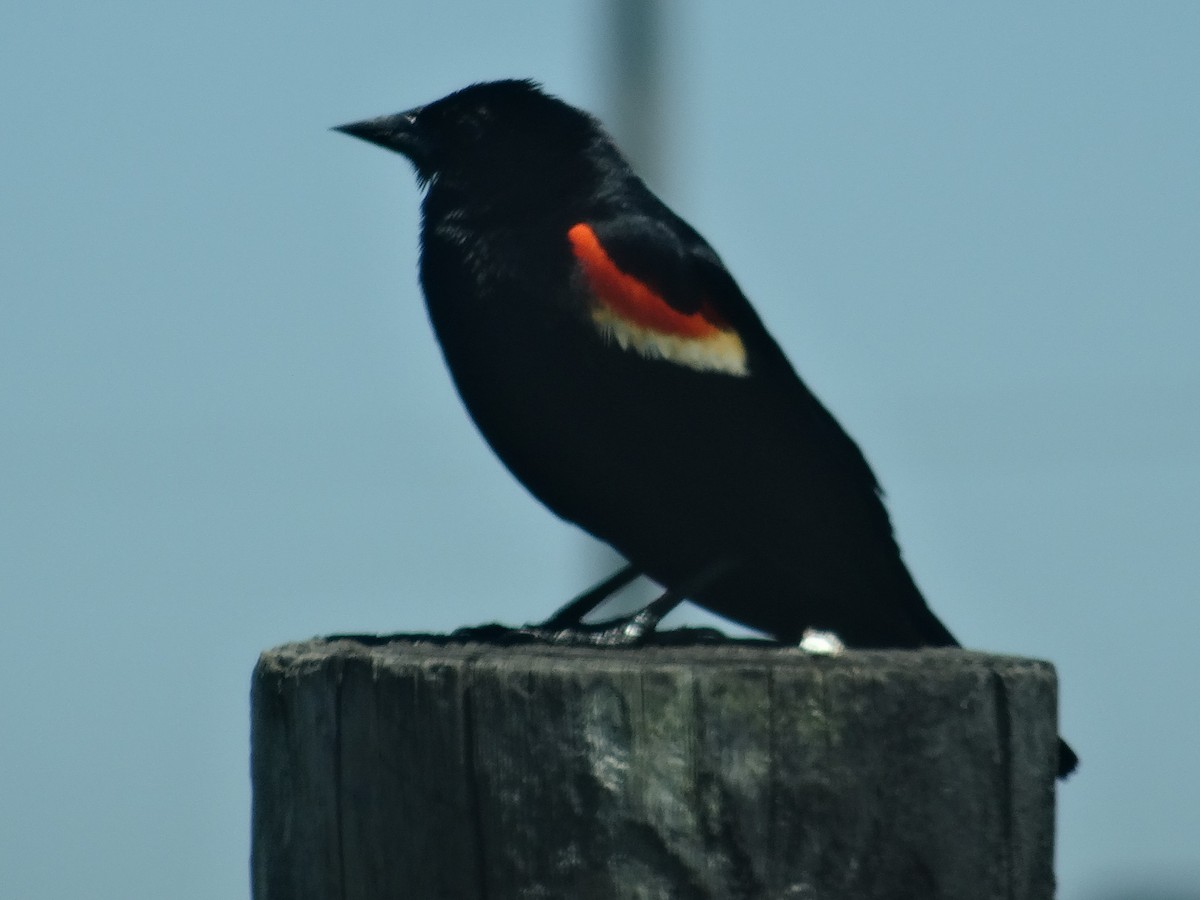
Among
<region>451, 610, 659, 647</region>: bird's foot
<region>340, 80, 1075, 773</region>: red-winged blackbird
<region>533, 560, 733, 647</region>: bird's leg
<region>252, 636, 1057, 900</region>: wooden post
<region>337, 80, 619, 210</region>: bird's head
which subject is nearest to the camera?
<region>252, 636, 1057, 900</region>: wooden post

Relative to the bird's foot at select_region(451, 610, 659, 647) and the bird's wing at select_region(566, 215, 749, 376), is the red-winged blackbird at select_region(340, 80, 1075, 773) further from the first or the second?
the bird's foot at select_region(451, 610, 659, 647)

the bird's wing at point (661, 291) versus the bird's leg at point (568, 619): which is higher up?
the bird's wing at point (661, 291)

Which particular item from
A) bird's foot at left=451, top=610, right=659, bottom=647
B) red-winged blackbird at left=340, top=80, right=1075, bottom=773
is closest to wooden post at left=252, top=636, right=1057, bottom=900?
bird's foot at left=451, top=610, right=659, bottom=647

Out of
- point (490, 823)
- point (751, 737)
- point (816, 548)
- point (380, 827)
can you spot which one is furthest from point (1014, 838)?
point (816, 548)

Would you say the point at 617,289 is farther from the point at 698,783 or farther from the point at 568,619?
the point at 698,783

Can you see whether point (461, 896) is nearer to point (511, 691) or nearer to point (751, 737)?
point (511, 691)

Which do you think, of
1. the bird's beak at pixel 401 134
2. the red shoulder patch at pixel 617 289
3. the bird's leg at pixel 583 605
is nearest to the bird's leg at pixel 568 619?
the bird's leg at pixel 583 605

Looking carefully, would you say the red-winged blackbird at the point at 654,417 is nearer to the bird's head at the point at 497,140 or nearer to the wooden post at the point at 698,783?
the bird's head at the point at 497,140
